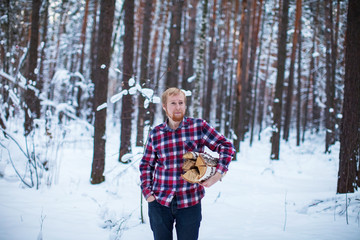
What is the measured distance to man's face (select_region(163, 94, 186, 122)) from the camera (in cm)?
200

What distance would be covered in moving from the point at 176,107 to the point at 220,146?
0.50 meters

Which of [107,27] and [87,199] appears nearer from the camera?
[87,199]

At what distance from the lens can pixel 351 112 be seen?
4.86 meters

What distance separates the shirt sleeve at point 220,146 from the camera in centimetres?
185

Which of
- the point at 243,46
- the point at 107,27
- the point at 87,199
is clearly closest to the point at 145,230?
the point at 87,199

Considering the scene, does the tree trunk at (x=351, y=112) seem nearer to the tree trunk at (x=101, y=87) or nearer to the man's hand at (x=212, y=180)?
the man's hand at (x=212, y=180)

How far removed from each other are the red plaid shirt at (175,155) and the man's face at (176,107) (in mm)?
77

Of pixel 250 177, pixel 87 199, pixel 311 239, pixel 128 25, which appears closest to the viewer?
pixel 311 239

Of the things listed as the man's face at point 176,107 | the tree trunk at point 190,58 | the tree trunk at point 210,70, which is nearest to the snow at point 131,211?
the man's face at point 176,107

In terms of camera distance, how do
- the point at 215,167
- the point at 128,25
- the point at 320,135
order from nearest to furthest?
the point at 215,167 → the point at 128,25 → the point at 320,135

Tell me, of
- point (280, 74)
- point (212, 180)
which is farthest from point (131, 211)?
point (280, 74)

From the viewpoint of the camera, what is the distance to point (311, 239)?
3174 mm

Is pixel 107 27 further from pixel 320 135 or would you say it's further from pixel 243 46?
pixel 320 135

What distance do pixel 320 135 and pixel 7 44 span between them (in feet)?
71.6
